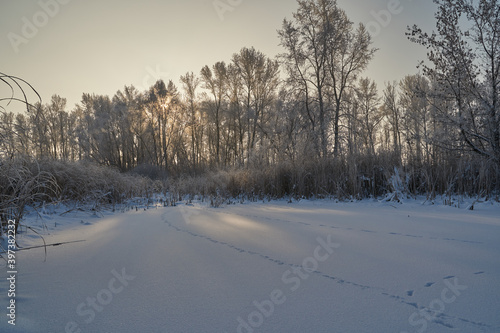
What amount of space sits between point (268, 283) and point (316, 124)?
14.9 meters

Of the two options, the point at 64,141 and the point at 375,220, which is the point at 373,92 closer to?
the point at 375,220

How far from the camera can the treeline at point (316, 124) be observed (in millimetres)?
4859

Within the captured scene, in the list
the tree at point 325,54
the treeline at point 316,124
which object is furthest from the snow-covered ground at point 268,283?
the tree at point 325,54

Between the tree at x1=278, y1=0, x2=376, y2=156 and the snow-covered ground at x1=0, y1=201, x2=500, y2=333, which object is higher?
the tree at x1=278, y1=0, x2=376, y2=156

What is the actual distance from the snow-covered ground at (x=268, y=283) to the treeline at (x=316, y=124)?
1.08m

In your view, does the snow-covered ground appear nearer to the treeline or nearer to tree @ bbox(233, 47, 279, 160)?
the treeline

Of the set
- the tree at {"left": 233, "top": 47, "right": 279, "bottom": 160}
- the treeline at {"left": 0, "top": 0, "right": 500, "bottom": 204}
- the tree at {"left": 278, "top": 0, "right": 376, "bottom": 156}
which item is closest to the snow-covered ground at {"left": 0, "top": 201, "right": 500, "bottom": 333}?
the treeline at {"left": 0, "top": 0, "right": 500, "bottom": 204}

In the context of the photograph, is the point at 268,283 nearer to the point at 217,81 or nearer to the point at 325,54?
the point at 325,54

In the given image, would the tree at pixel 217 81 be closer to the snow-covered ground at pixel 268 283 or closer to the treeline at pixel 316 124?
the treeline at pixel 316 124

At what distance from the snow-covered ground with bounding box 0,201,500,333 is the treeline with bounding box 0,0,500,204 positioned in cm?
108

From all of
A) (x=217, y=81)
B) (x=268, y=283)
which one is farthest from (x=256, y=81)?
(x=268, y=283)

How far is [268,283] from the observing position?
1.13 m

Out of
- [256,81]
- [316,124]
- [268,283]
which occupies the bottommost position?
[268,283]

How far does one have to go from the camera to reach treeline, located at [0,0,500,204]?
4.86 metres
